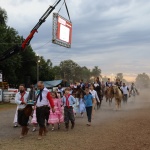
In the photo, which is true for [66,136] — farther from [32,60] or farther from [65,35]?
[32,60]

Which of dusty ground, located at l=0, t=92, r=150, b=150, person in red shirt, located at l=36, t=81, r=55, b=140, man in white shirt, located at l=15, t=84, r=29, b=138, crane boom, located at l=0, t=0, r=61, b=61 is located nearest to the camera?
dusty ground, located at l=0, t=92, r=150, b=150

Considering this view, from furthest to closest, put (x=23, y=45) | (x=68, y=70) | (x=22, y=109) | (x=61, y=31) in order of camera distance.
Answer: (x=68, y=70)
(x=61, y=31)
(x=23, y=45)
(x=22, y=109)

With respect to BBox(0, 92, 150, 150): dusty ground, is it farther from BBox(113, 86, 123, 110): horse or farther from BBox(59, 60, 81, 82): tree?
BBox(59, 60, 81, 82): tree

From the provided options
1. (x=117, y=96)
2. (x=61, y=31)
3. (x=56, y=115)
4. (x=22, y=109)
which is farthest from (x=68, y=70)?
(x=22, y=109)

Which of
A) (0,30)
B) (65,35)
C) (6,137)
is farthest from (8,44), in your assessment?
(6,137)

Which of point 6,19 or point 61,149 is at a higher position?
point 6,19

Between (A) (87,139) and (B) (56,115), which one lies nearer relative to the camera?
(A) (87,139)

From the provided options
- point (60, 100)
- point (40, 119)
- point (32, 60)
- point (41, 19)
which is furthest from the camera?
point (32, 60)

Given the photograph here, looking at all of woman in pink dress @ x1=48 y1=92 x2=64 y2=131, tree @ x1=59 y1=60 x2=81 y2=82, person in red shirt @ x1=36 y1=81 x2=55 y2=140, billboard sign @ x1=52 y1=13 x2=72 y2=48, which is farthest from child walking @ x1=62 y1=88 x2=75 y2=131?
tree @ x1=59 y1=60 x2=81 y2=82

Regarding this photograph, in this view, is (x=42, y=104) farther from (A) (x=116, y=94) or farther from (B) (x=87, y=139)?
(A) (x=116, y=94)

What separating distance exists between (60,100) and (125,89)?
50.9 ft

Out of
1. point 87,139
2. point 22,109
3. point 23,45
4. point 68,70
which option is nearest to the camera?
point 87,139

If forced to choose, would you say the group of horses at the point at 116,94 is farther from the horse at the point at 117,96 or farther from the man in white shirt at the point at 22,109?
the man in white shirt at the point at 22,109

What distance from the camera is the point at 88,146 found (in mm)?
9820
